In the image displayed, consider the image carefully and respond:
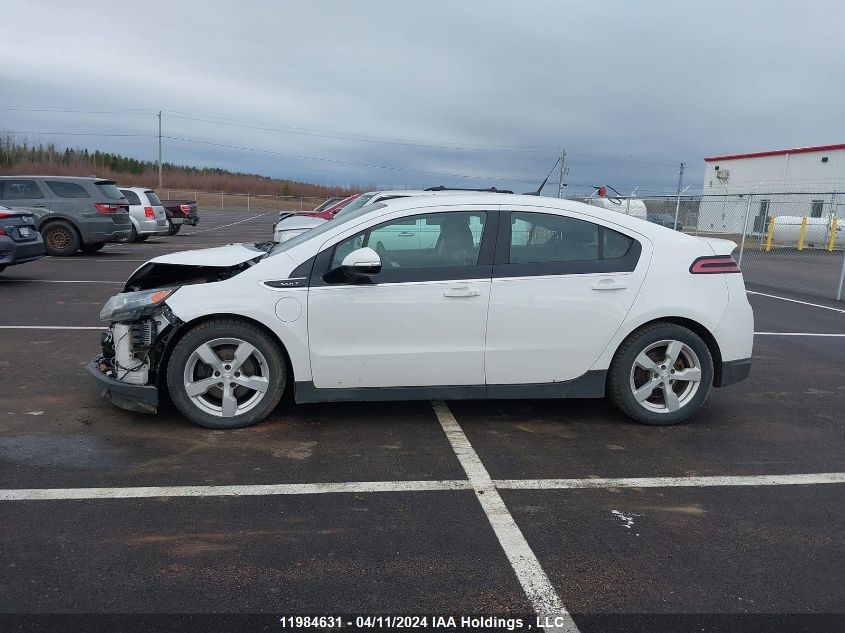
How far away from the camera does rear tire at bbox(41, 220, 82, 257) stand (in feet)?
52.8

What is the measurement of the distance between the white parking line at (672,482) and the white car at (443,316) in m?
0.93

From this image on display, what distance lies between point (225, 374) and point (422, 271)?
59.5 inches

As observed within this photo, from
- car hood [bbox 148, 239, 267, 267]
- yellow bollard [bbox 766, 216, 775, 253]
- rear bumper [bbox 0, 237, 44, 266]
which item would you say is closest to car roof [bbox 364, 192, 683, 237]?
car hood [bbox 148, 239, 267, 267]

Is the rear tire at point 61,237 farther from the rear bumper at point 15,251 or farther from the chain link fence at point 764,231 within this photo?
the chain link fence at point 764,231

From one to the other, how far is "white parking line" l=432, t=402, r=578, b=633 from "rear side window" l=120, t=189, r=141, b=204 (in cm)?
1932

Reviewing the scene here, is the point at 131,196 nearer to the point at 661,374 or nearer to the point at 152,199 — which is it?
the point at 152,199

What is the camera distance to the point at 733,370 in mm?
5141

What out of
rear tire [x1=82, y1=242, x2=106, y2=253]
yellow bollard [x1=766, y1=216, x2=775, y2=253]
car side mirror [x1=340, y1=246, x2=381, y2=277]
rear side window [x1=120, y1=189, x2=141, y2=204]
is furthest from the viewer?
A: rear side window [x1=120, y1=189, x2=141, y2=204]

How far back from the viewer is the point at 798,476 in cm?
425

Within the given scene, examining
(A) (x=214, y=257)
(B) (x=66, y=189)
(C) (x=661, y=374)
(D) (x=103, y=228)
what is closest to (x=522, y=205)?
(C) (x=661, y=374)

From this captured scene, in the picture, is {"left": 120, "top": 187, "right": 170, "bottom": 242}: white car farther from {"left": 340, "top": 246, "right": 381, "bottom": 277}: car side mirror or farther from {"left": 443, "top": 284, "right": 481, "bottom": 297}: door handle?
{"left": 443, "top": 284, "right": 481, "bottom": 297}: door handle

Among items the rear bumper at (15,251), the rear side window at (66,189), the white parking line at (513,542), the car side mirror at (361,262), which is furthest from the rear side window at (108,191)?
the white parking line at (513,542)

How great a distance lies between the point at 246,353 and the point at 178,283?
0.78 metres

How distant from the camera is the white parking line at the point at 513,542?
2818mm
